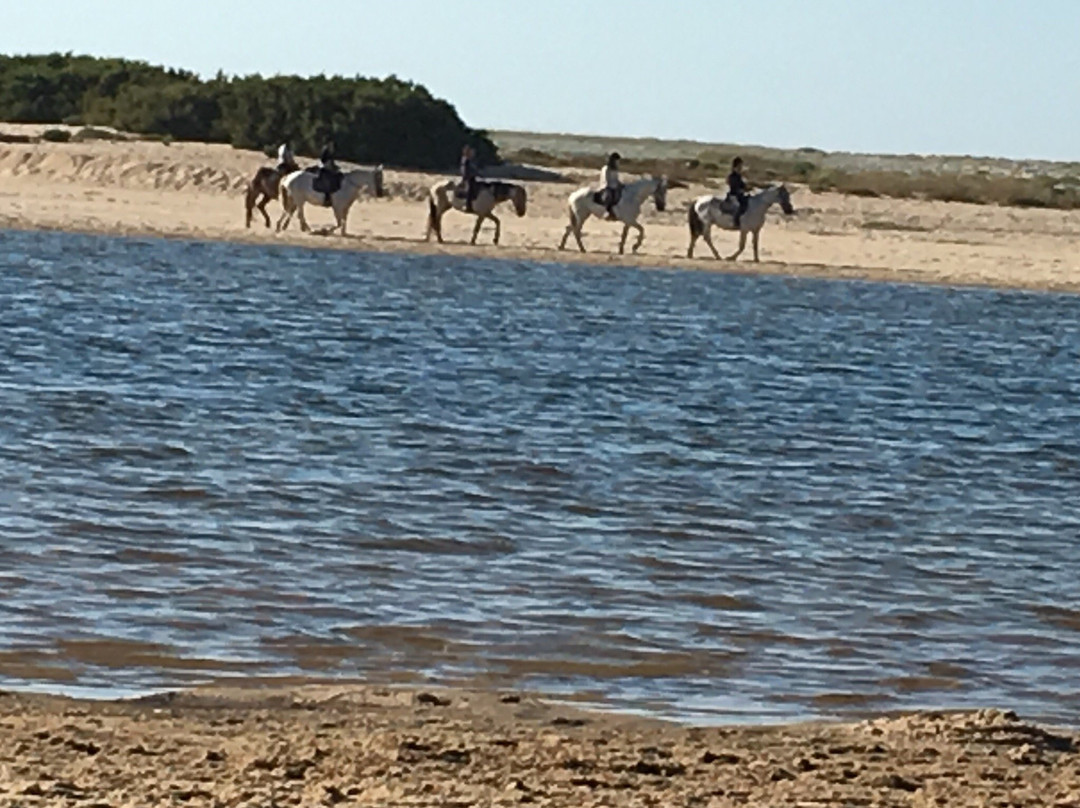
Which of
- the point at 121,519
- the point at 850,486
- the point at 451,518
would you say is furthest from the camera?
the point at 850,486

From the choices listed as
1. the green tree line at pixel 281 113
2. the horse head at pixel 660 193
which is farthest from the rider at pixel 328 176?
the green tree line at pixel 281 113

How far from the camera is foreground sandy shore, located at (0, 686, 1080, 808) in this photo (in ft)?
21.4

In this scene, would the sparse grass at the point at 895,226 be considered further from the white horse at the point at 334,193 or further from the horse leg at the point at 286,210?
the horse leg at the point at 286,210

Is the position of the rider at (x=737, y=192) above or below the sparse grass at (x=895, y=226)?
above

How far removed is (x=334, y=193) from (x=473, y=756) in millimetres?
32242

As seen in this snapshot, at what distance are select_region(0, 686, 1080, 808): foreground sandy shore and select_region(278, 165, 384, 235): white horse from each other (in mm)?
30687

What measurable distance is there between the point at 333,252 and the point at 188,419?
69.3 feet

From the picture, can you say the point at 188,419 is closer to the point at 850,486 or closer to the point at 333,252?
the point at 850,486

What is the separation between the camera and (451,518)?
42.2 feet

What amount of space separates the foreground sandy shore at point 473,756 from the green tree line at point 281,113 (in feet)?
155

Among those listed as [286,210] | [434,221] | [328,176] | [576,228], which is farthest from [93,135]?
[576,228]

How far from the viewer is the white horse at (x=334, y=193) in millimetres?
38844

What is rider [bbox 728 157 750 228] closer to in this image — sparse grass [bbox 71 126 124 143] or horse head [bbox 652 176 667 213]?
horse head [bbox 652 176 667 213]

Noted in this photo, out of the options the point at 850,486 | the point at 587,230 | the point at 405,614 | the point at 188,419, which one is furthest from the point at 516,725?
the point at 587,230
